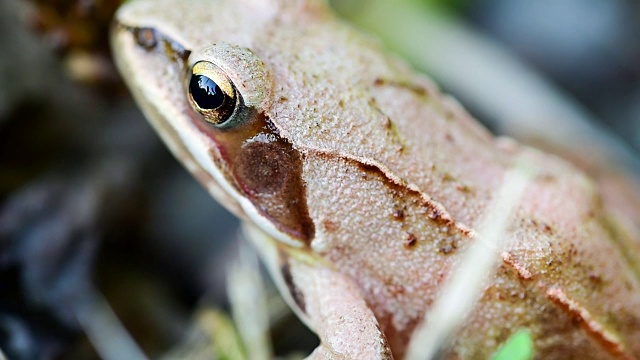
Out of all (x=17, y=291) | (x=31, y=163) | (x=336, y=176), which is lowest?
(x=17, y=291)

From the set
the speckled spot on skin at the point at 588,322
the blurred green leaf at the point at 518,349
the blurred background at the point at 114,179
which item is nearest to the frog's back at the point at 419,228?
the speckled spot on skin at the point at 588,322

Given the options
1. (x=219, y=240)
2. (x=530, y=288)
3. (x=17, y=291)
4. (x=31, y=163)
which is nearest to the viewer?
(x=530, y=288)

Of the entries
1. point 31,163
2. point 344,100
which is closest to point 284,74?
point 344,100

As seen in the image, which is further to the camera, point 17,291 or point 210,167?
point 17,291

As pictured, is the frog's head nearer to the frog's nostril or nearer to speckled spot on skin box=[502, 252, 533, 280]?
the frog's nostril

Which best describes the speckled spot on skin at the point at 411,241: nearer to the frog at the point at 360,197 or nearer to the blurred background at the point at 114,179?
the frog at the point at 360,197

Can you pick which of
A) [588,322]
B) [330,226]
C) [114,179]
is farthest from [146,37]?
[588,322]

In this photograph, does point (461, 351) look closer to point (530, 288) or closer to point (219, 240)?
point (530, 288)
